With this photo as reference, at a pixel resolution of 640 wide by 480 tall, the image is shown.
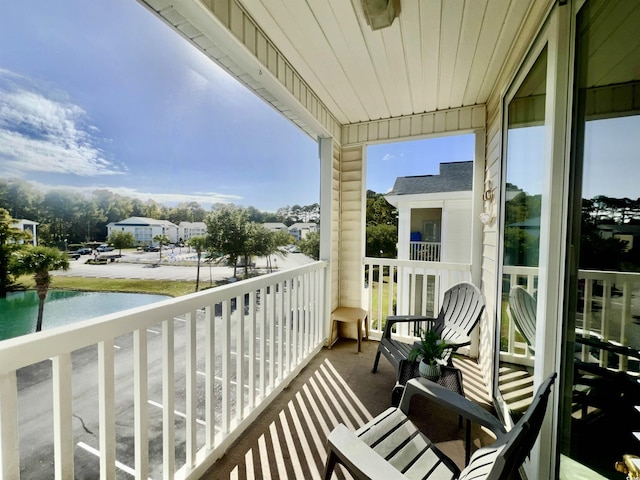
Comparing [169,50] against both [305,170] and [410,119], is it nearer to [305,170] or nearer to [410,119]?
[305,170]

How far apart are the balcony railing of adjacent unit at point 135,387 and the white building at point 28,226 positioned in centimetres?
32

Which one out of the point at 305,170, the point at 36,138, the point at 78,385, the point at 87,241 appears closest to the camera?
the point at 36,138

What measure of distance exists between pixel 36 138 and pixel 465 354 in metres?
3.94

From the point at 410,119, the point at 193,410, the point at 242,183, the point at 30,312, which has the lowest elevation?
the point at 193,410

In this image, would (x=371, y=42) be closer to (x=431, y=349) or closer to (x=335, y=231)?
(x=335, y=231)

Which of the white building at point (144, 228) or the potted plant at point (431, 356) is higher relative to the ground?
the white building at point (144, 228)

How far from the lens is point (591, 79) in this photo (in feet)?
3.66

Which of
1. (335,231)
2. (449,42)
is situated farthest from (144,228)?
(335,231)

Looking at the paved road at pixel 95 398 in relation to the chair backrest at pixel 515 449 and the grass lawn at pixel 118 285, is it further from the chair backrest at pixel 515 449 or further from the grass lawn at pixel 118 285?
the chair backrest at pixel 515 449

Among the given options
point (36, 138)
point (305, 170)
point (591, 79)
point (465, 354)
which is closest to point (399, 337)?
point (465, 354)

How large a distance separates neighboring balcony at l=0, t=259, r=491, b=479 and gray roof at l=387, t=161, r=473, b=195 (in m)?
3.55

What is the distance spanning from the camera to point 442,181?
6484 mm

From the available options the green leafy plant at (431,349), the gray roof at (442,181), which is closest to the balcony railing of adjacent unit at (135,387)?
the green leafy plant at (431,349)

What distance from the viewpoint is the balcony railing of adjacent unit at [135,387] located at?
0.94 metres
